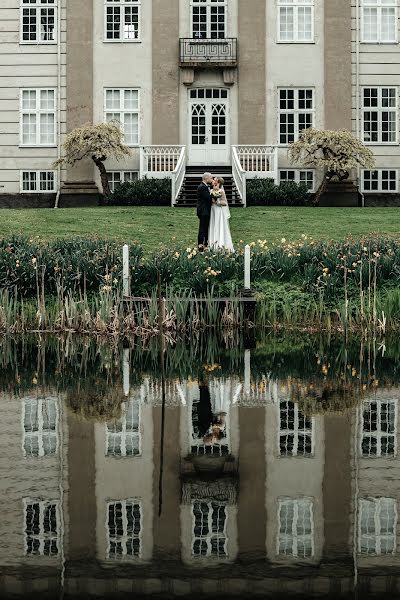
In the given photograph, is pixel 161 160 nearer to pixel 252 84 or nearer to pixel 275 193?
pixel 252 84

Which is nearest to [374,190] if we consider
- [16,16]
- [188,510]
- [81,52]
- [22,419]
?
[81,52]

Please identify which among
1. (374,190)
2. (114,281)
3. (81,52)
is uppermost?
(81,52)

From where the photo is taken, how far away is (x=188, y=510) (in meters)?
6.94

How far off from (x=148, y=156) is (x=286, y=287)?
59.6 ft

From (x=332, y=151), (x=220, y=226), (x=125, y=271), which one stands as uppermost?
(x=332, y=151)

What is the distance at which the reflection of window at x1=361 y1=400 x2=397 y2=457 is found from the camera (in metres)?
8.76

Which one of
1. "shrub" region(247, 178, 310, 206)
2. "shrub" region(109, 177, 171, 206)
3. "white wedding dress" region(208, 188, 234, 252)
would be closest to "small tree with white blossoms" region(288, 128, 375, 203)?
"shrub" region(247, 178, 310, 206)

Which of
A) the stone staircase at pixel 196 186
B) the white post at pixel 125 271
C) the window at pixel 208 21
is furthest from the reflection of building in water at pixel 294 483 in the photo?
the window at pixel 208 21

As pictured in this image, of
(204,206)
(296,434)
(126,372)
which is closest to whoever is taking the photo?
(296,434)

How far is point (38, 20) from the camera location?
37500 millimetres

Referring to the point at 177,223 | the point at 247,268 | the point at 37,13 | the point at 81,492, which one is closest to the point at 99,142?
the point at 37,13

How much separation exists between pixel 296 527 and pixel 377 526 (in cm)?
43

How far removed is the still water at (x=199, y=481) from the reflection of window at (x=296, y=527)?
1 centimetres

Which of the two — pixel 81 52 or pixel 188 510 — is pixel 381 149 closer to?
pixel 81 52
